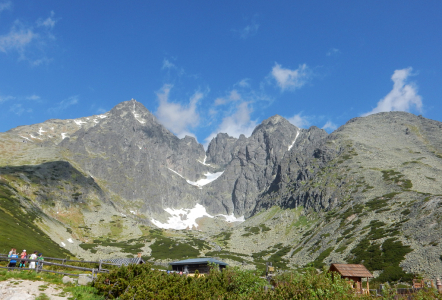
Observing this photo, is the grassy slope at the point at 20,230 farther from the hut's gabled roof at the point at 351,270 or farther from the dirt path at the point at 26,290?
the hut's gabled roof at the point at 351,270

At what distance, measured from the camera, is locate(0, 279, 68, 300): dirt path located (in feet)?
56.9

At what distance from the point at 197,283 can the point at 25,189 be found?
160 m

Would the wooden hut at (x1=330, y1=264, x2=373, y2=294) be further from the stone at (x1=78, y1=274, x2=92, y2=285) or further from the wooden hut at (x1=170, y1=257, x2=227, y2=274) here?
the stone at (x1=78, y1=274, x2=92, y2=285)

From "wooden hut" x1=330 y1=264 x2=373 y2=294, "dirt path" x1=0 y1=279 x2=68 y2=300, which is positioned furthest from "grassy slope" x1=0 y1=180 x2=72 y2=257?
"wooden hut" x1=330 y1=264 x2=373 y2=294

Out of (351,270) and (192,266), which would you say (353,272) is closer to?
(351,270)

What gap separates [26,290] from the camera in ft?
64.2

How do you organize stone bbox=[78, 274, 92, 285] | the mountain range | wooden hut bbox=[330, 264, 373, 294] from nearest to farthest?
stone bbox=[78, 274, 92, 285] < wooden hut bbox=[330, 264, 373, 294] < the mountain range

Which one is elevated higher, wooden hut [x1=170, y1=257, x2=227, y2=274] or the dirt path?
the dirt path

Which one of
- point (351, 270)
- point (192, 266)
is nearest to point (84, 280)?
point (351, 270)

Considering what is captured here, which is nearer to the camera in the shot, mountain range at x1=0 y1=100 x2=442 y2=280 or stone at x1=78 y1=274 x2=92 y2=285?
stone at x1=78 y1=274 x2=92 y2=285

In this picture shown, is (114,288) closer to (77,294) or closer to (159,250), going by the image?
(77,294)

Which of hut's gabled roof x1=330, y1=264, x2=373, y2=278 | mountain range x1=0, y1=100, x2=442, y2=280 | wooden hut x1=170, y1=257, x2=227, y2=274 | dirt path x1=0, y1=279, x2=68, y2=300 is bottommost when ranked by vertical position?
wooden hut x1=170, y1=257, x2=227, y2=274

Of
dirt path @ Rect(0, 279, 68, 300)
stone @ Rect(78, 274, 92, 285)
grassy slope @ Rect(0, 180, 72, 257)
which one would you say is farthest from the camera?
grassy slope @ Rect(0, 180, 72, 257)

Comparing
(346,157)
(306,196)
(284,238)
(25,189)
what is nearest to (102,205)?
(25,189)
